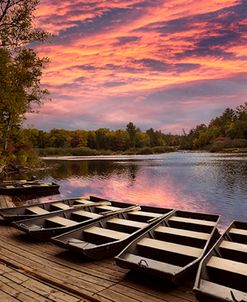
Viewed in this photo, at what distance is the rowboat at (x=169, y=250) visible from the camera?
6395 millimetres

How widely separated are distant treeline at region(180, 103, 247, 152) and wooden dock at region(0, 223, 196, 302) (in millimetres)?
118921

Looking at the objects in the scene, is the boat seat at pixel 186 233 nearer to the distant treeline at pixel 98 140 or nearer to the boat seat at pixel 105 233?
the boat seat at pixel 105 233

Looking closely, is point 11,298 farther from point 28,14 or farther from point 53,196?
point 53,196

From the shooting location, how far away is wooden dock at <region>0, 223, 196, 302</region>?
5.94 metres

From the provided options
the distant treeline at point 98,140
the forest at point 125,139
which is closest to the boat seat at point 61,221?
the forest at point 125,139

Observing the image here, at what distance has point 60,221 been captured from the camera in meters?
10.7

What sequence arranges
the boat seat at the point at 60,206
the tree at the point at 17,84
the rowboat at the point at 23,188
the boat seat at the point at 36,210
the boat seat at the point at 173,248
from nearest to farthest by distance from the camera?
the boat seat at the point at 173,248
the boat seat at the point at 36,210
the boat seat at the point at 60,206
the tree at the point at 17,84
the rowboat at the point at 23,188

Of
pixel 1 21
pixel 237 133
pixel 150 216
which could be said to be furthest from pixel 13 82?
pixel 237 133

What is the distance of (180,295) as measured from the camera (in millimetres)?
6137

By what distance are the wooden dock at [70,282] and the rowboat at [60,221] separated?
891 mm

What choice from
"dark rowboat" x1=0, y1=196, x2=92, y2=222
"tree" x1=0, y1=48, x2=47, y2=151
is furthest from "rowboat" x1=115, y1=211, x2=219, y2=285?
"tree" x1=0, y1=48, x2=47, y2=151

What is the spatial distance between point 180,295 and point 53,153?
13888cm

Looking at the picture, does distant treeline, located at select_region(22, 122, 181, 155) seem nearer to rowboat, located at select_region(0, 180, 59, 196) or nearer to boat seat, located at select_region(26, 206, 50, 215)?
rowboat, located at select_region(0, 180, 59, 196)

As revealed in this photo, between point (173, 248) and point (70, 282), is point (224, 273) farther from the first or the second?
point (70, 282)
